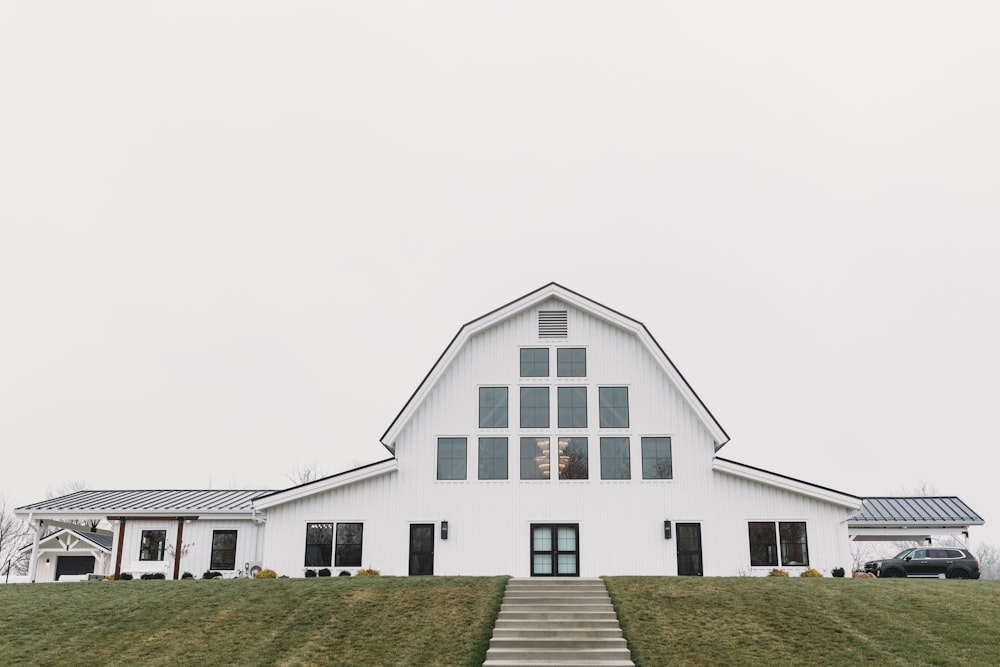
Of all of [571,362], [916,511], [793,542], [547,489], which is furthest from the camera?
[916,511]

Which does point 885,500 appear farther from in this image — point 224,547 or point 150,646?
point 150,646

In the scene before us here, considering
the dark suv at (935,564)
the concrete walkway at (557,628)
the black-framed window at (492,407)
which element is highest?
the black-framed window at (492,407)

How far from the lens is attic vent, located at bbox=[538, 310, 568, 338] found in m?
26.8

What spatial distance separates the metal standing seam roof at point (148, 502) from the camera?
90.0 feet

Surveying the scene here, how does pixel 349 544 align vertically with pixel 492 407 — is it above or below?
below

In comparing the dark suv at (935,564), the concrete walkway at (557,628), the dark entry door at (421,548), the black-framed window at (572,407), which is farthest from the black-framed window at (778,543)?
the dark entry door at (421,548)

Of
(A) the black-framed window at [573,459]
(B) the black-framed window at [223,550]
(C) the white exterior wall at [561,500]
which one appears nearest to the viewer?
(C) the white exterior wall at [561,500]

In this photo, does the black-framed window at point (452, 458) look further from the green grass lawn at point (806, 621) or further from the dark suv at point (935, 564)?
the dark suv at point (935, 564)

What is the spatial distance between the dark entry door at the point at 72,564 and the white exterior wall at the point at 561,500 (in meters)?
16.5

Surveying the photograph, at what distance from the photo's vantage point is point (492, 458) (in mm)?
25812

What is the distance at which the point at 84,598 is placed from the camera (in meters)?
20.6

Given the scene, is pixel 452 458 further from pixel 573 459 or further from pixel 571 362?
pixel 571 362

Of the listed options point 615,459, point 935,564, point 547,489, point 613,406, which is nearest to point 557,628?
point 547,489

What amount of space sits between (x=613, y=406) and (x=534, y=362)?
9.85 feet
